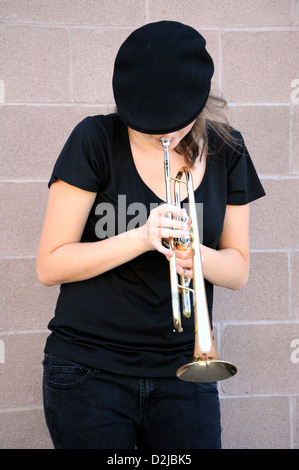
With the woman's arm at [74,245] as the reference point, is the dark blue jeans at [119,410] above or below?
below

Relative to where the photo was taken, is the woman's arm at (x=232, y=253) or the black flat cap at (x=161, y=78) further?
the woman's arm at (x=232, y=253)

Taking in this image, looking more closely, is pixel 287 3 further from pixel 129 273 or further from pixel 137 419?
pixel 137 419

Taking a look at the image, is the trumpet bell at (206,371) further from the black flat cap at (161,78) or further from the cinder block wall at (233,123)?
the cinder block wall at (233,123)

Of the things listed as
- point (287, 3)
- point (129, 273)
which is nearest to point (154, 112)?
point (129, 273)

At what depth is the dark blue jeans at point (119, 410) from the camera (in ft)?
3.96

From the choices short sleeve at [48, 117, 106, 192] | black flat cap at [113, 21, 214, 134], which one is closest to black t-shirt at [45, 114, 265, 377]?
short sleeve at [48, 117, 106, 192]

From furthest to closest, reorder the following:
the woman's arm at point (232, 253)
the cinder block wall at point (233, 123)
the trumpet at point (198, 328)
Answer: the cinder block wall at point (233, 123)
the woman's arm at point (232, 253)
the trumpet at point (198, 328)

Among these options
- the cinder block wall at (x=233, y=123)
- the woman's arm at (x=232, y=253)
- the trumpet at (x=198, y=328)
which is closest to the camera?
the trumpet at (x=198, y=328)

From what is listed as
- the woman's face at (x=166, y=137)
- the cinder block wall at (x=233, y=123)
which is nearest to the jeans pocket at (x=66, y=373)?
the woman's face at (x=166, y=137)

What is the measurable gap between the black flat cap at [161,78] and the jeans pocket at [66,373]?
519 mm

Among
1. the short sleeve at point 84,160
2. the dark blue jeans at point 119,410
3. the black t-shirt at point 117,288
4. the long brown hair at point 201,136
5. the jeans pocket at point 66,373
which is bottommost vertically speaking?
the dark blue jeans at point 119,410

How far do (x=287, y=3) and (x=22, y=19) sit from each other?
0.90m

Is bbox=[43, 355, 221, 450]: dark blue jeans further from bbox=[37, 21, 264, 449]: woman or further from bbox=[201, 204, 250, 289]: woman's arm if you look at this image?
bbox=[201, 204, 250, 289]: woman's arm
